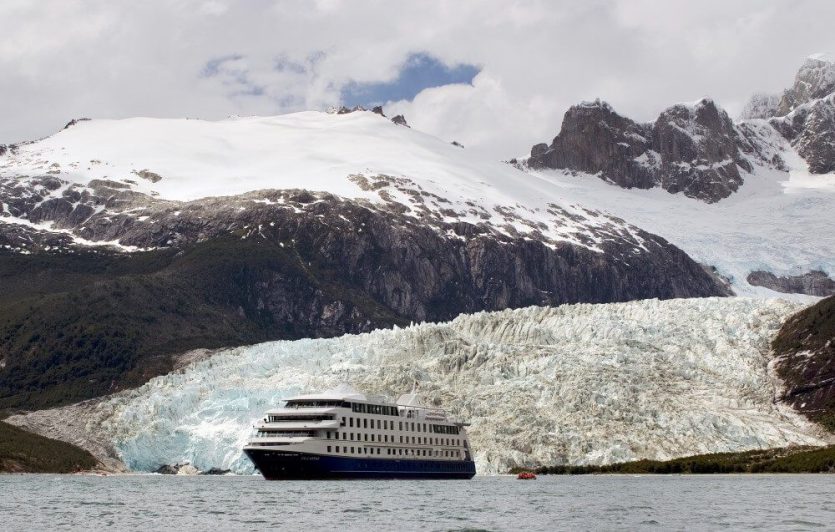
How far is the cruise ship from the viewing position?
476ft

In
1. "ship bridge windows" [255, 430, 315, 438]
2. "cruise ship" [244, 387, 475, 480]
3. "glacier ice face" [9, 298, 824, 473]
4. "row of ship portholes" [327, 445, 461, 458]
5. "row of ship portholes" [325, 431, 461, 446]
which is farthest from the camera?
"glacier ice face" [9, 298, 824, 473]

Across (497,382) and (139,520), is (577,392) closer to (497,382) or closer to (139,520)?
(497,382)

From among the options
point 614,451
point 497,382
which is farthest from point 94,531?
point 497,382

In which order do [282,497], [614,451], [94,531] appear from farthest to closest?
[614,451] < [282,497] < [94,531]

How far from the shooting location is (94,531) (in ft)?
299

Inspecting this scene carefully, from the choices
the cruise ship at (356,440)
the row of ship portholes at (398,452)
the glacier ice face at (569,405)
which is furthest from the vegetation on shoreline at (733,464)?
the cruise ship at (356,440)

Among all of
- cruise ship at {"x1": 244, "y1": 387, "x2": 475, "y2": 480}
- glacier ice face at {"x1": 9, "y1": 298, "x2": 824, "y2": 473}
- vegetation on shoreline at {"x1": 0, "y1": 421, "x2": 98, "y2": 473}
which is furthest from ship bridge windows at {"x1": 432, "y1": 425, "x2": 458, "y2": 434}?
vegetation on shoreline at {"x1": 0, "y1": 421, "x2": 98, "y2": 473}

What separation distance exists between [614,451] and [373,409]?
35677 mm

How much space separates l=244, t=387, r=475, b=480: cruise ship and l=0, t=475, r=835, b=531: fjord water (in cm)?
283

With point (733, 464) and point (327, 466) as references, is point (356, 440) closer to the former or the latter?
point (327, 466)

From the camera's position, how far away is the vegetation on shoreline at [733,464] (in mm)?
158625

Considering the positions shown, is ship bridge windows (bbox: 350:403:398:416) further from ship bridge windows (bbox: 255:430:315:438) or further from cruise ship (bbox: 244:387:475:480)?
ship bridge windows (bbox: 255:430:315:438)

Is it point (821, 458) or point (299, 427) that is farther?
point (821, 458)

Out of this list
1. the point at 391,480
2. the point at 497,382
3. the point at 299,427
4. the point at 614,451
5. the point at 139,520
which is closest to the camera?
the point at 139,520
